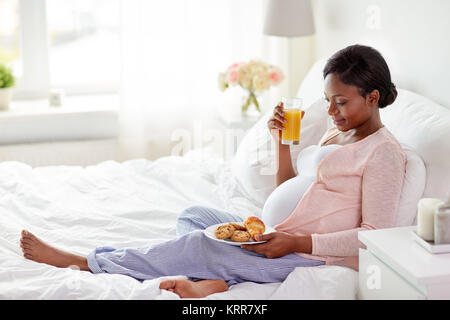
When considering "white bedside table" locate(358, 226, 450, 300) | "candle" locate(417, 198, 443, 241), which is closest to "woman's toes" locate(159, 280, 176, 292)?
"white bedside table" locate(358, 226, 450, 300)

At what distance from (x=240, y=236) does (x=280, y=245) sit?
0.11 meters

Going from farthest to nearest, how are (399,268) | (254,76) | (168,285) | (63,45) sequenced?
(63,45)
(254,76)
(168,285)
(399,268)

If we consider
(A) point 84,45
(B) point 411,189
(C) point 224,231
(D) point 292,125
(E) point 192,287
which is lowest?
(E) point 192,287

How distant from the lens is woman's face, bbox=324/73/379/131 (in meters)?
1.83

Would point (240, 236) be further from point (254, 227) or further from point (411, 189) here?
point (411, 189)

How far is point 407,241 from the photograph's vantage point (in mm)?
1523

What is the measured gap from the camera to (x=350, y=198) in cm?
180

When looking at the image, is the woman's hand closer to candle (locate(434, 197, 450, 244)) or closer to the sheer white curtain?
candle (locate(434, 197, 450, 244))

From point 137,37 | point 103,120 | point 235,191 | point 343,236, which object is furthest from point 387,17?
point 103,120

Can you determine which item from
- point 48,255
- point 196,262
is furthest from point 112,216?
point 196,262

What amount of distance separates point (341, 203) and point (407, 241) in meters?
0.31

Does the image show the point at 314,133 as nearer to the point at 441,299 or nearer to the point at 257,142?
the point at 257,142

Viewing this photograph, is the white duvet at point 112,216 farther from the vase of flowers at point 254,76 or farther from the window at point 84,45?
the window at point 84,45

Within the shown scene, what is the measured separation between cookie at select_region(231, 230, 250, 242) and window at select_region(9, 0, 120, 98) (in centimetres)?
224
